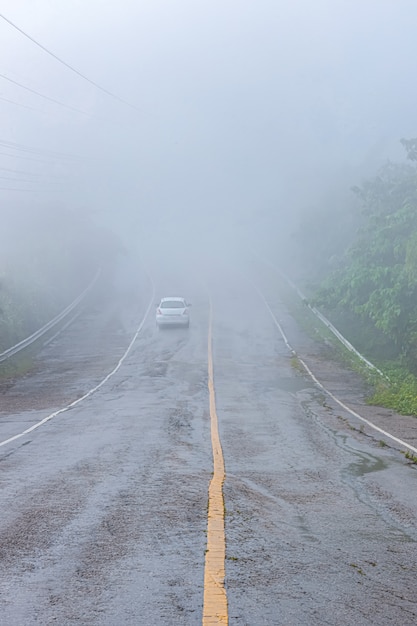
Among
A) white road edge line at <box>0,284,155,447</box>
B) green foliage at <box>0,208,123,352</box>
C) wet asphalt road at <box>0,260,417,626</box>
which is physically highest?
green foliage at <box>0,208,123,352</box>

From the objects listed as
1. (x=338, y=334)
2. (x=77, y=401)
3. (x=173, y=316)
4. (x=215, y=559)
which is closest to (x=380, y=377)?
(x=77, y=401)

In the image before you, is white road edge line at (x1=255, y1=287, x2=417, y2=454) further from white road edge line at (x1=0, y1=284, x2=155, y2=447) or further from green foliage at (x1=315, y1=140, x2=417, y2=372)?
white road edge line at (x1=0, y1=284, x2=155, y2=447)

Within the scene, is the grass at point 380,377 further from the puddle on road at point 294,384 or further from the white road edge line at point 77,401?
the white road edge line at point 77,401

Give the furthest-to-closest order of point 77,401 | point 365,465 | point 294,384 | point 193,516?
point 294,384 → point 77,401 → point 365,465 → point 193,516

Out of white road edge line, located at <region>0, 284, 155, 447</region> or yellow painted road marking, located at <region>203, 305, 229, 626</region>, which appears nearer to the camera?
yellow painted road marking, located at <region>203, 305, 229, 626</region>

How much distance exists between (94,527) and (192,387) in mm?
15672

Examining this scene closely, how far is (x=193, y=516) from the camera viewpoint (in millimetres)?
7016

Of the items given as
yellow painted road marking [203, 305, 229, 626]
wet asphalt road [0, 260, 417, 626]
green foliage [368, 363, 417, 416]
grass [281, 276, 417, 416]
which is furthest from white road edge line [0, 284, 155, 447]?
green foliage [368, 363, 417, 416]

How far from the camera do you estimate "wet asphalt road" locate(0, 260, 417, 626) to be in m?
4.72

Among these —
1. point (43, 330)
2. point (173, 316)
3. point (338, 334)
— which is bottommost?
point (338, 334)

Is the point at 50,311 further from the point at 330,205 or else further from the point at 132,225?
the point at 132,225

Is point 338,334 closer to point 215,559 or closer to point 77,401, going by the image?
point 77,401

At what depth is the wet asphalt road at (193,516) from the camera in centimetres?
472

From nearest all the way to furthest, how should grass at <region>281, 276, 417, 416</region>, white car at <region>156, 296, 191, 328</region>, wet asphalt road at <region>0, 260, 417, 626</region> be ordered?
wet asphalt road at <region>0, 260, 417, 626</region> → grass at <region>281, 276, 417, 416</region> → white car at <region>156, 296, 191, 328</region>
